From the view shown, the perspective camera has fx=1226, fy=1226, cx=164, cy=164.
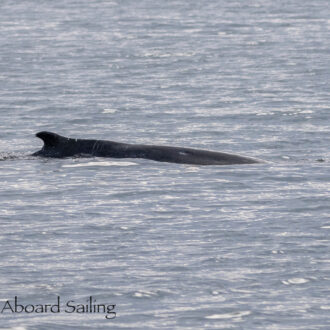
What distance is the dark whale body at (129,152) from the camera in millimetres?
24953

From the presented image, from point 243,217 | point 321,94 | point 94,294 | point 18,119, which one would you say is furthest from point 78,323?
point 321,94

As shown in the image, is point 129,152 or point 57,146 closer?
point 129,152

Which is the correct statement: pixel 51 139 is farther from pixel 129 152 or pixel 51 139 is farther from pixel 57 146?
pixel 129 152

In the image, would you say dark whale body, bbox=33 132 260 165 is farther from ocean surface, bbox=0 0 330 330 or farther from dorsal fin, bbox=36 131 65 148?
ocean surface, bbox=0 0 330 330

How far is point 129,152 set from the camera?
2566 cm

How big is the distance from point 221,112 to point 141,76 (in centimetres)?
1163

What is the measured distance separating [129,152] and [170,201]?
4.53 metres

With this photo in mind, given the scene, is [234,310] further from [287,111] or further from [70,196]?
[287,111]

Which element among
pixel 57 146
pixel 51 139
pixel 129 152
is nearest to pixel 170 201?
pixel 129 152

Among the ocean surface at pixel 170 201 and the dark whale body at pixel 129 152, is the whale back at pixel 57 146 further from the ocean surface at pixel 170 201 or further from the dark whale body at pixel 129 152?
the ocean surface at pixel 170 201

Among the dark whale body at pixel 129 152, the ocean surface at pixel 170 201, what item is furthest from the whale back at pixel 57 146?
the ocean surface at pixel 170 201

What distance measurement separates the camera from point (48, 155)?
26094 mm

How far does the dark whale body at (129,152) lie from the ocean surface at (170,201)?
1.03 feet

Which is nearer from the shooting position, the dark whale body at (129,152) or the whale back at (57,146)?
the dark whale body at (129,152)
